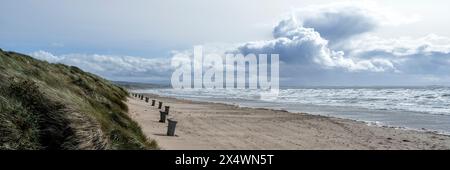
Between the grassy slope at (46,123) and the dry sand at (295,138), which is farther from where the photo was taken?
the dry sand at (295,138)

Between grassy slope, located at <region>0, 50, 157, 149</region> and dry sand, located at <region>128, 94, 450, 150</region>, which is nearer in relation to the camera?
grassy slope, located at <region>0, 50, 157, 149</region>

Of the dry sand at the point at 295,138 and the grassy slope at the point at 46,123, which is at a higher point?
the grassy slope at the point at 46,123

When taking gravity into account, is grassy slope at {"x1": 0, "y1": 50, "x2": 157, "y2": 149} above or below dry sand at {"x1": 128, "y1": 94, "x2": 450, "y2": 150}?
above

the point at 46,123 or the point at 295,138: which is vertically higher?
the point at 46,123

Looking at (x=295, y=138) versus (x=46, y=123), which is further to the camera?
(x=295, y=138)

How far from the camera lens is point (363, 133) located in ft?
66.1
